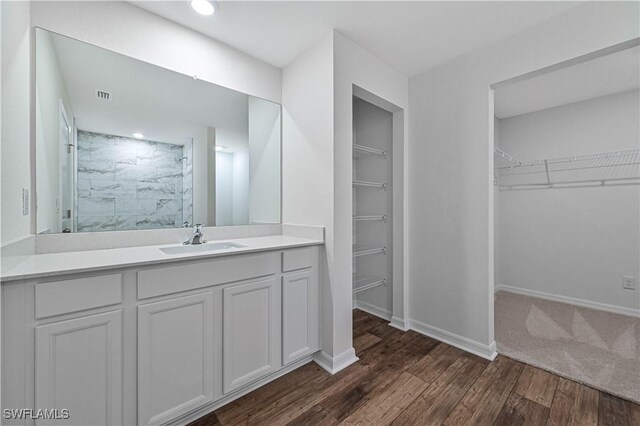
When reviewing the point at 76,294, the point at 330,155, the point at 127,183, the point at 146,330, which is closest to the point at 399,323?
the point at 330,155

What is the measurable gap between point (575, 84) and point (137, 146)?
13.1 feet

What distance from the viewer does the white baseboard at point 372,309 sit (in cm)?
279

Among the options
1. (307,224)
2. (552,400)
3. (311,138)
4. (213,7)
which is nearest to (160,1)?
(213,7)

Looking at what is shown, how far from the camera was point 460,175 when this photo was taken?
7.36 ft

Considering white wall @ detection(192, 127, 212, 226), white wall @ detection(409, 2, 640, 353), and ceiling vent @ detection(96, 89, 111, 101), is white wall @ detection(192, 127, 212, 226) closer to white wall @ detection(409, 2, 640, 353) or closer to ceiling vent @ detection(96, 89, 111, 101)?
ceiling vent @ detection(96, 89, 111, 101)

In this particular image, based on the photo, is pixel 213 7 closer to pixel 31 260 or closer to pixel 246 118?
pixel 246 118

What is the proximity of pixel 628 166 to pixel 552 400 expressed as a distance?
2.74 meters

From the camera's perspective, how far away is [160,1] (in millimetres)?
1655

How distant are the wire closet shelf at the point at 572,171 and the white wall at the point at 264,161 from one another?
7.29 ft

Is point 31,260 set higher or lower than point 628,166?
lower

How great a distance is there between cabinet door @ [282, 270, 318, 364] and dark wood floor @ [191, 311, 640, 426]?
0.55ft

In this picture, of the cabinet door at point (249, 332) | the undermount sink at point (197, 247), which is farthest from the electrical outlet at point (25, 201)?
the cabinet door at point (249, 332)

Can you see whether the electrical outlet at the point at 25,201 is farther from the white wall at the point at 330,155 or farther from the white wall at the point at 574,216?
the white wall at the point at 574,216

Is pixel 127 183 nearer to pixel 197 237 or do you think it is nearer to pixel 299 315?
pixel 197 237
